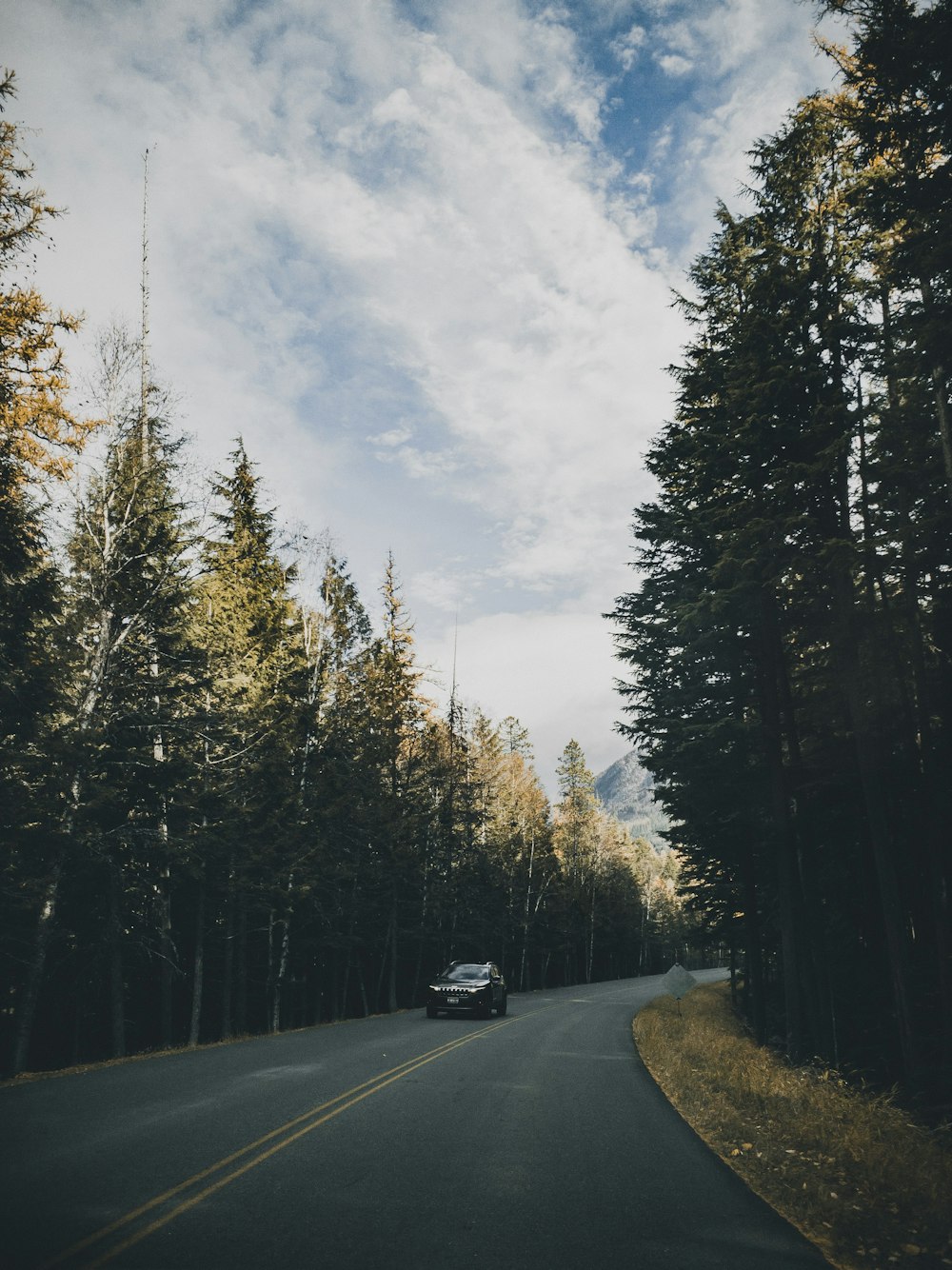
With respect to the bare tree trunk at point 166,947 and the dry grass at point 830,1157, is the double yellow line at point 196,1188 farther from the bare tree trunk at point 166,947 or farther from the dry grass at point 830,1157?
the bare tree trunk at point 166,947

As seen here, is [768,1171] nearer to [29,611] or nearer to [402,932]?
[29,611]

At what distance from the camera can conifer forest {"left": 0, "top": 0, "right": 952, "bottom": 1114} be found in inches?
504

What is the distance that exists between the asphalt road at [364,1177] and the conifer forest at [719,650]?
5.29m

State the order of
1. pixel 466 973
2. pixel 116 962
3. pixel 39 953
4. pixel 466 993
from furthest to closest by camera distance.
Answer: pixel 466 973
pixel 466 993
pixel 116 962
pixel 39 953

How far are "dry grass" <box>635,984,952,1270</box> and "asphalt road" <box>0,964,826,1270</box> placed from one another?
12.4 inches

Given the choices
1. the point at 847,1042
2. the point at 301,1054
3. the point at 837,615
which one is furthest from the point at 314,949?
the point at 837,615

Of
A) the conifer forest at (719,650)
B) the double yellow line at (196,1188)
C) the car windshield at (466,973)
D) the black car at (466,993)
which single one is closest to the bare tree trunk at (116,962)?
the conifer forest at (719,650)

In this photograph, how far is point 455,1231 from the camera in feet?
16.8

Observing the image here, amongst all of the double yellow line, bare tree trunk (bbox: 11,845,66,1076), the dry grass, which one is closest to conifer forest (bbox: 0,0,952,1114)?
bare tree trunk (bbox: 11,845,66,1076)

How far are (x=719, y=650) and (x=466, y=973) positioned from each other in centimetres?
1363

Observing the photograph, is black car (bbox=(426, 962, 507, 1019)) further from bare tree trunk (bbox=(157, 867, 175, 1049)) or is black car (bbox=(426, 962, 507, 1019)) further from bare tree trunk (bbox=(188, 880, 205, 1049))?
bare tree trunk (bbox=(157, 867, 175, 1049))

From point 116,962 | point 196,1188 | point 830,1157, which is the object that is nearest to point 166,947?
point 116,962

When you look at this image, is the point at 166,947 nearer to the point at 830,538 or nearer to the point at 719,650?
the point at 719,650

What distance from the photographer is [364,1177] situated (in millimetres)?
6223
